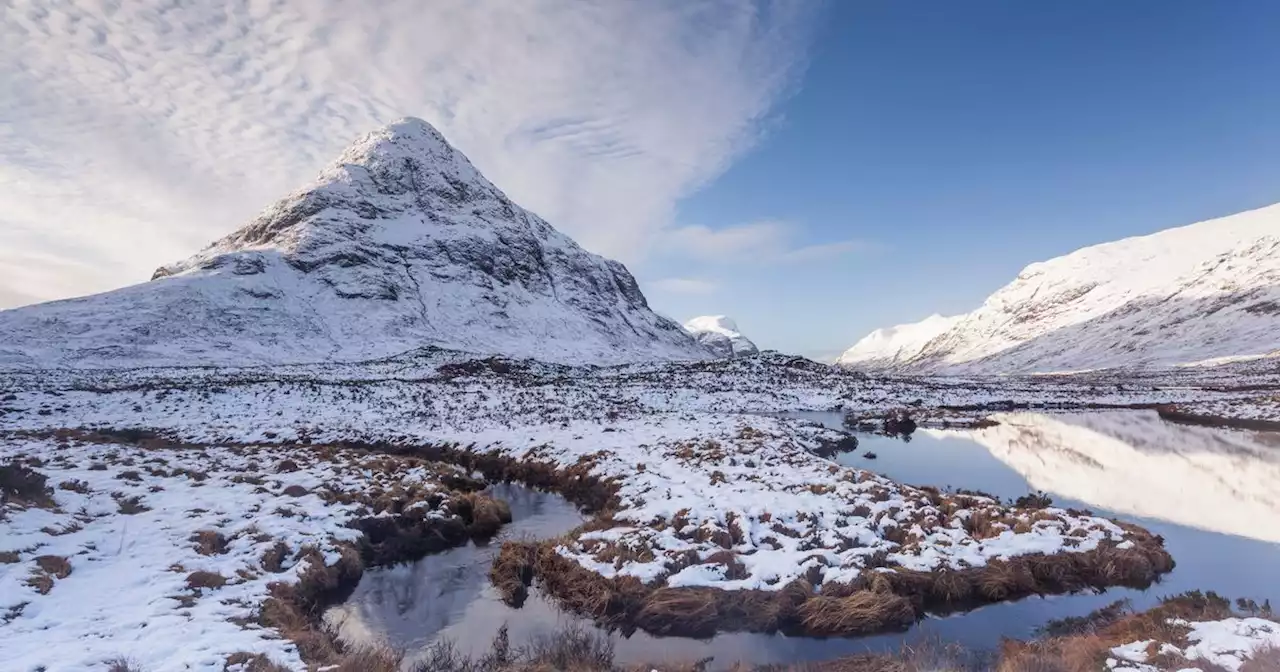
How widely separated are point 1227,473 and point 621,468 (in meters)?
22.2

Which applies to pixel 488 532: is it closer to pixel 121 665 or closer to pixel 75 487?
pixel 121 665

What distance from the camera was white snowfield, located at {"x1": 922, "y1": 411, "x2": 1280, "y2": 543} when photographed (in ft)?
55.6

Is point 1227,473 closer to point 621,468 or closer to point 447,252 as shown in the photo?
point 621,468

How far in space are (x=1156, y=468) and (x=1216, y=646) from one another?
68.0 feet

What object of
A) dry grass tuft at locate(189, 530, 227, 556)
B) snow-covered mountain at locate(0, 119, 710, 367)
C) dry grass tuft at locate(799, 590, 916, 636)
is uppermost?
snow-covered mountain at locate(0, 119, 710, 367)

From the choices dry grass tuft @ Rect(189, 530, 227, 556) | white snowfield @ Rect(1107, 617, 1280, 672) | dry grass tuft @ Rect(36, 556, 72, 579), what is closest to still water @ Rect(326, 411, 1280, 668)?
white snowfield @ Rect(1107, 617, 1280, 672)

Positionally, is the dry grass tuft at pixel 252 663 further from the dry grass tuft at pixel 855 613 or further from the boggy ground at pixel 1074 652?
the dry grass tuft at pixel 855 613

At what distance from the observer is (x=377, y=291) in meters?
122

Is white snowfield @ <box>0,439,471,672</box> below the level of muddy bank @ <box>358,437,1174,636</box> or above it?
above

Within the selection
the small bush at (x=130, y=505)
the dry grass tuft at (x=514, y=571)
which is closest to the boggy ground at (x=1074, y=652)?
the dry grass tuft at (x=514, y=571)

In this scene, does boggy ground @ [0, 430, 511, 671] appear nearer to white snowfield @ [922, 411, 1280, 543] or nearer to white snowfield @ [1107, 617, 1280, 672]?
white snowfield @ [1107, 617, 1280, 672]

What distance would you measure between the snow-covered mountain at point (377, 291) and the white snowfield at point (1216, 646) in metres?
97.9

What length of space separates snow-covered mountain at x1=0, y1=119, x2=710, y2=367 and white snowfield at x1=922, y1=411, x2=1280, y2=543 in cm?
8617

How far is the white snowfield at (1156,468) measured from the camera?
16.9 metres
